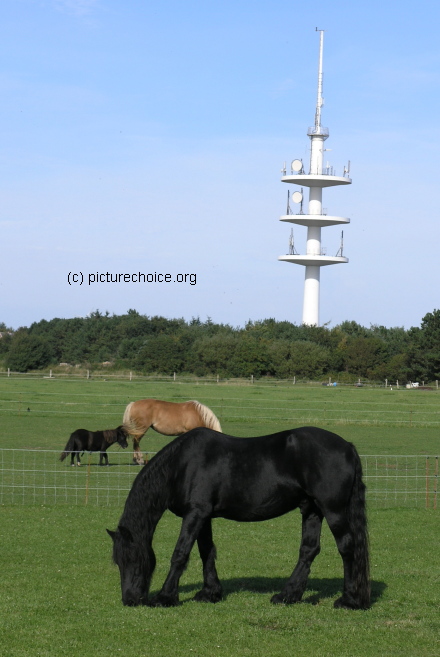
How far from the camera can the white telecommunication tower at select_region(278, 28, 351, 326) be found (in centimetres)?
8275

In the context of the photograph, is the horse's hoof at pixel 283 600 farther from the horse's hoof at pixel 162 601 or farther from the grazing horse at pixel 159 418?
the grazing horse at pixel 159 418

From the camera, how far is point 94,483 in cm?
1727

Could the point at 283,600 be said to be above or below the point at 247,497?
below

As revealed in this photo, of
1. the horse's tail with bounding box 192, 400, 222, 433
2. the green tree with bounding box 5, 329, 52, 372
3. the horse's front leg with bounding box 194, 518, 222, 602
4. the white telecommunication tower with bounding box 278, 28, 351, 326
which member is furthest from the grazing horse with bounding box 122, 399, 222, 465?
the white telecommunication tower with bounding box 278, 28, 351, 326

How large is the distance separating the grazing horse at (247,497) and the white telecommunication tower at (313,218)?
75.0 meters

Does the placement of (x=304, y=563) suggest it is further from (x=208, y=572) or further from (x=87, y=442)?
(x=87, y=442)

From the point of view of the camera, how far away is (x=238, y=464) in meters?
8.17

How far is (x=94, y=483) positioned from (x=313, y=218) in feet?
220

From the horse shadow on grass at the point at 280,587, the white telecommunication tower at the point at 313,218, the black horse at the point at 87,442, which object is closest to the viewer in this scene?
the horse shadow on grass at the point at 280,587

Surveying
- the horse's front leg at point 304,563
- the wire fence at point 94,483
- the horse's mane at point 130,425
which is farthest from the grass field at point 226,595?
the horse's mane at point 130,425

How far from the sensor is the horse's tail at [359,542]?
804 cm

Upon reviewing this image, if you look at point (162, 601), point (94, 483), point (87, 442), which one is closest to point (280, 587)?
point (162, 601)

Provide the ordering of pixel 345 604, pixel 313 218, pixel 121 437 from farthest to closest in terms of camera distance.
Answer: pixel 313 218
pixel 121 437
pixel 345 604

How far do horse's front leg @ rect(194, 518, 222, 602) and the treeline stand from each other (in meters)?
58.5
